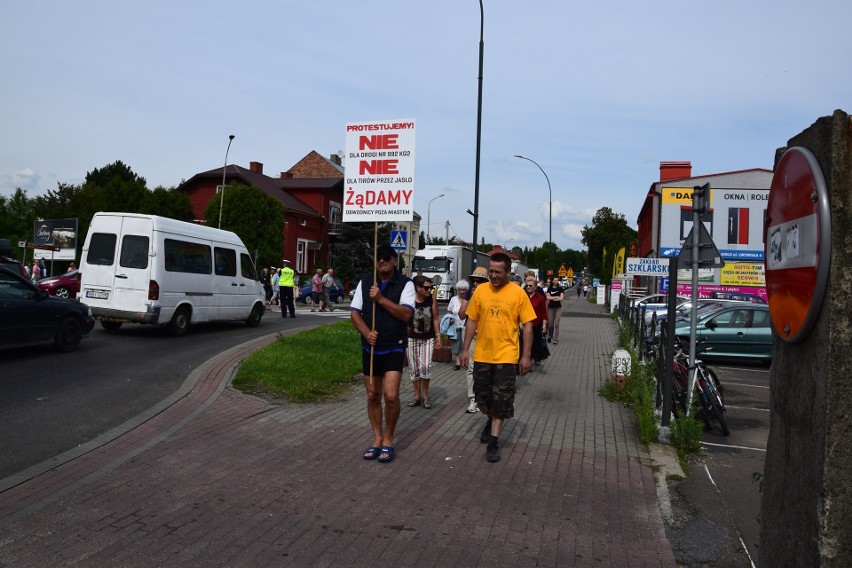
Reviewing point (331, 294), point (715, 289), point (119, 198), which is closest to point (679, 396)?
point (715, 289)

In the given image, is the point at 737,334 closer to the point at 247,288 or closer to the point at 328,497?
the point at 247,288

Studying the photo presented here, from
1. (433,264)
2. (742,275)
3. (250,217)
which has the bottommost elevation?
(742,275)

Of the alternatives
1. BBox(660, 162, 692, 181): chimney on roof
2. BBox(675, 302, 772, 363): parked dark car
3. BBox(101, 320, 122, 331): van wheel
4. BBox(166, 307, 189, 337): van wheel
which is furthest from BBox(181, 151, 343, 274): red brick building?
BBox(675, 302, 772, 363): parked dark car

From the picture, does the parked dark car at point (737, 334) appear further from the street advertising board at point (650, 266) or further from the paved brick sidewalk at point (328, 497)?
the paved brick sidewalk at point (328, 497)

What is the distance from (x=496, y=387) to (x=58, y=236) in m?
40.5

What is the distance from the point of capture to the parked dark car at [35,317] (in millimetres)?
10016

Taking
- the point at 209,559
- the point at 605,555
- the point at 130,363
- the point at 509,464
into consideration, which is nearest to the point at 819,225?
the point at 605,555

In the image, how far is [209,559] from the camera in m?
3.90

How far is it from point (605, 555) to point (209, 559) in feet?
7.69

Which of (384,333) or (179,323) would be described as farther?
(179,323)

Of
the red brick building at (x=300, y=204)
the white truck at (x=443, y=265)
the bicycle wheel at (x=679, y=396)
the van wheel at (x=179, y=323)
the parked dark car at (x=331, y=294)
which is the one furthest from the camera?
the red brick building at (x=300, y=204)

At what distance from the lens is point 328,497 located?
5.05 metres

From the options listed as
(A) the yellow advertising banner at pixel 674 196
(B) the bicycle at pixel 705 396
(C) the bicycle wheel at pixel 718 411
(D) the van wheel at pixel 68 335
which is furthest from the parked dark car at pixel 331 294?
(C) the bicycle wheel at pixel 718 411

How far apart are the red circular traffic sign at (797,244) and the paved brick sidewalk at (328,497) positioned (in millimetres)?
2171
